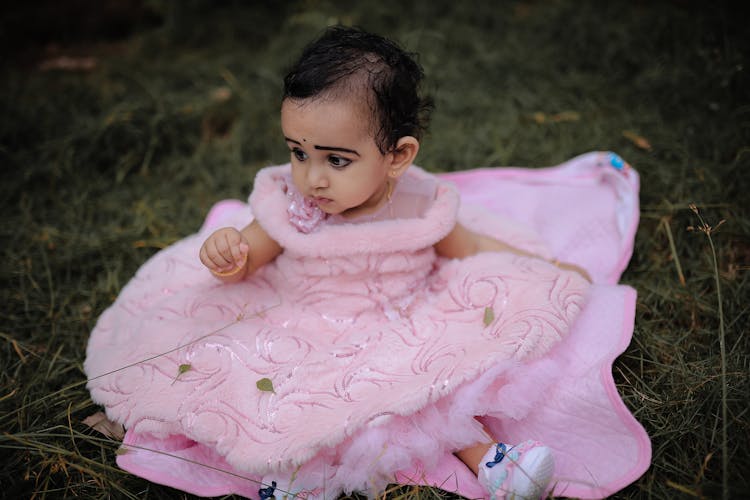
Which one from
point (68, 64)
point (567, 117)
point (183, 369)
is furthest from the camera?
point (68, 64)

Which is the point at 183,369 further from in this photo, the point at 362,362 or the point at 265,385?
the point at 362,362

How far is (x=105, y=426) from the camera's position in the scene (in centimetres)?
183

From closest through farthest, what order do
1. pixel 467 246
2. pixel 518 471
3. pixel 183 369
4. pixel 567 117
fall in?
pixel 518 471
pixel 183 369
pixel 467 246
pixel 567 117

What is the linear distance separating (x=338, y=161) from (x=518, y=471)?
0.95m

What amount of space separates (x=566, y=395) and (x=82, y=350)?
163 centimetres

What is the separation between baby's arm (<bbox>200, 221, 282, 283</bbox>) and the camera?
1824 mm

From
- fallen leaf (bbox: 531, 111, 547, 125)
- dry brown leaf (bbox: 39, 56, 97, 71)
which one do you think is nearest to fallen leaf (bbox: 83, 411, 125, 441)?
fallen leaf (bbox: 531, 111, 547, 125)

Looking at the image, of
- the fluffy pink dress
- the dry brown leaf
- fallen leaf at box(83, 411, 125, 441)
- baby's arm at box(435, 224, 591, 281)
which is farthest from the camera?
the dry brown leaf

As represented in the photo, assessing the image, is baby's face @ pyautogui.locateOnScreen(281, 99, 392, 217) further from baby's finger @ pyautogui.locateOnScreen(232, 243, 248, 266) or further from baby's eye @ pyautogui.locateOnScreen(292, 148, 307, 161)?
baby's finger @ pyautogui.locateOnScreen(232, 243, 248, 266)

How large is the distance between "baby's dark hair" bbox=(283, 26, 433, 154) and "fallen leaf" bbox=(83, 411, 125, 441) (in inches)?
43.7

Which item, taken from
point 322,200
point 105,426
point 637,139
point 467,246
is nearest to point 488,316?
point 467,246

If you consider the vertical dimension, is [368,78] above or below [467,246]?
above

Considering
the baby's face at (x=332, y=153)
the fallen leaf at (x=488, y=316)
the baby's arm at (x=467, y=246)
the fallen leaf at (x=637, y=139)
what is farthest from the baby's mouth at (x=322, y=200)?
the fallen leaf at (x=637, y=139)

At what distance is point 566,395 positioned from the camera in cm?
172
